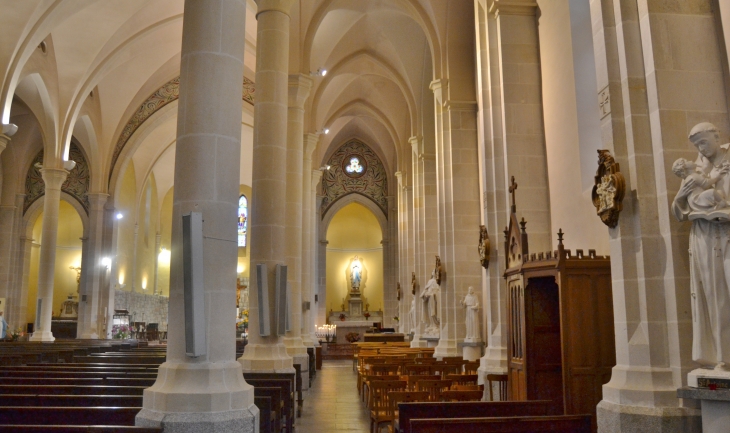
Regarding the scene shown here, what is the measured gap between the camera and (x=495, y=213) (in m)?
10.7

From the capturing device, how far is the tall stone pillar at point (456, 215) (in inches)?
555

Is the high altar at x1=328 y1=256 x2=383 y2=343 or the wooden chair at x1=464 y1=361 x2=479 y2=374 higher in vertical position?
the high altar at x1=328 y1=256 x2=383 y2=343

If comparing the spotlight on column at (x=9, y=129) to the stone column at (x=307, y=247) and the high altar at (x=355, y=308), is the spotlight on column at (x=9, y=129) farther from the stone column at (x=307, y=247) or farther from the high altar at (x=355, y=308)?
the high altar at (x=355, y=308)

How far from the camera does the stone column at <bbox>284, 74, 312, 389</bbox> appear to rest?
12.7 meters

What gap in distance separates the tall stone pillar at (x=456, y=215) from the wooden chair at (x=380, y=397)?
5904mm

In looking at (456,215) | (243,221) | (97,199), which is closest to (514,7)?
Answer: (456,215)

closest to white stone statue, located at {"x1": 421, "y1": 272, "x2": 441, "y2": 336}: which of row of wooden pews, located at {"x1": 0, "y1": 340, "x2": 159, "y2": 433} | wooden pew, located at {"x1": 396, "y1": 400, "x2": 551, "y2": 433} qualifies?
row of wooden pews, located at {"x1": 0, "y1": 340, "x2": 159, "y2": 433}

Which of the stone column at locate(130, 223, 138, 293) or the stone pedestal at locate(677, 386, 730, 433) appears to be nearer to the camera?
the stone pedestal at locate(677, 386, 730, 433)

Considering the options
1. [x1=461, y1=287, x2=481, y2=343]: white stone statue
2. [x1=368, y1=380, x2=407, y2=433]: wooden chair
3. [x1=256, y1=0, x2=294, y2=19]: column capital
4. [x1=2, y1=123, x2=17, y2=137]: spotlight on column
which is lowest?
[x1=368, y1=380, x2=407, y2=433]: wooden chair

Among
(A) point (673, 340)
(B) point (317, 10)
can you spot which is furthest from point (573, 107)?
(B) point (317, 10)

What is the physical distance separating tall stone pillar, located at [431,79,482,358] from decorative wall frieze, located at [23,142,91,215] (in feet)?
59.8

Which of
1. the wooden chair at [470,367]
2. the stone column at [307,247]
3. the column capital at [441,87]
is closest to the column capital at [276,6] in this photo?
the column capital at [441,87]

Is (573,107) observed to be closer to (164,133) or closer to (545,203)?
(545,203)

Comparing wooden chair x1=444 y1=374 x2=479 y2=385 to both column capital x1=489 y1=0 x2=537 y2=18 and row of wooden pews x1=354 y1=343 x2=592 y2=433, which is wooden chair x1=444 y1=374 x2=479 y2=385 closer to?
row of wooden pews x1=354 y1=343 x2=592 y2=433
